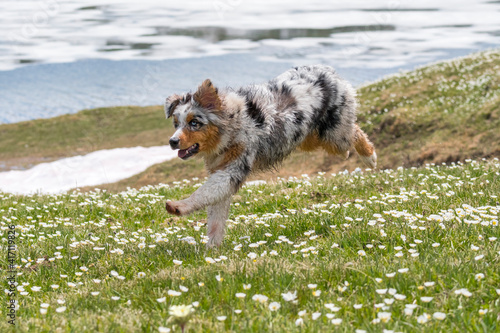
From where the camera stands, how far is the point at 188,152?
685 cm

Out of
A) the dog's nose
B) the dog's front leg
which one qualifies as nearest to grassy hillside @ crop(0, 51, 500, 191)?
the dog's front leg

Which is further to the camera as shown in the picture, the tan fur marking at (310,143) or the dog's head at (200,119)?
the tan fur marking at (310,143)

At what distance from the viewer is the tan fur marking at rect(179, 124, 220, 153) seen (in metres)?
6.67

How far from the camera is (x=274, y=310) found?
178 inches

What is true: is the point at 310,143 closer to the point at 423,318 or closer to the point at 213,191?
the point at 213,191

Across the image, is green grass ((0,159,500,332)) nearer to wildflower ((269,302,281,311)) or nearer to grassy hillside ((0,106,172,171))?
wildflower ((269,302,281,311))

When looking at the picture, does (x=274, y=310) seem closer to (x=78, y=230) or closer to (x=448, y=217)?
(x=448, y=217)

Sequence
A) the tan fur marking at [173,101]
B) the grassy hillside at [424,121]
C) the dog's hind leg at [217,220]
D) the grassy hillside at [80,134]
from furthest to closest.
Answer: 1. the grassy hillside at [80,134]
2. the grassy hillside at [424,121]
3. the dog's hind leg at [217,220]
4. the tan fur marking at [173,101]

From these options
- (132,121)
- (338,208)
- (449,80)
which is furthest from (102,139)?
(338,208)

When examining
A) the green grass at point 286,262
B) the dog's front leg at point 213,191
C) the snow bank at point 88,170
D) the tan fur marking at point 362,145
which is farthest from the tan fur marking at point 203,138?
the snow bank at point 88,170

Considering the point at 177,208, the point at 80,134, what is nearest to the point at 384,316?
the point at 177,208

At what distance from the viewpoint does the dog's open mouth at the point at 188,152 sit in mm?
6777

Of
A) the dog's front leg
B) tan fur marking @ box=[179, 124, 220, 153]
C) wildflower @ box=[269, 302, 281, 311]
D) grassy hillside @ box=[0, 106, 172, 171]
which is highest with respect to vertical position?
tan fur marking @ box=[179, 124, 220, 153]

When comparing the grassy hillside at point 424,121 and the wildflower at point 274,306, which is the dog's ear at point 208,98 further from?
the grassy hillside at point 424,121
